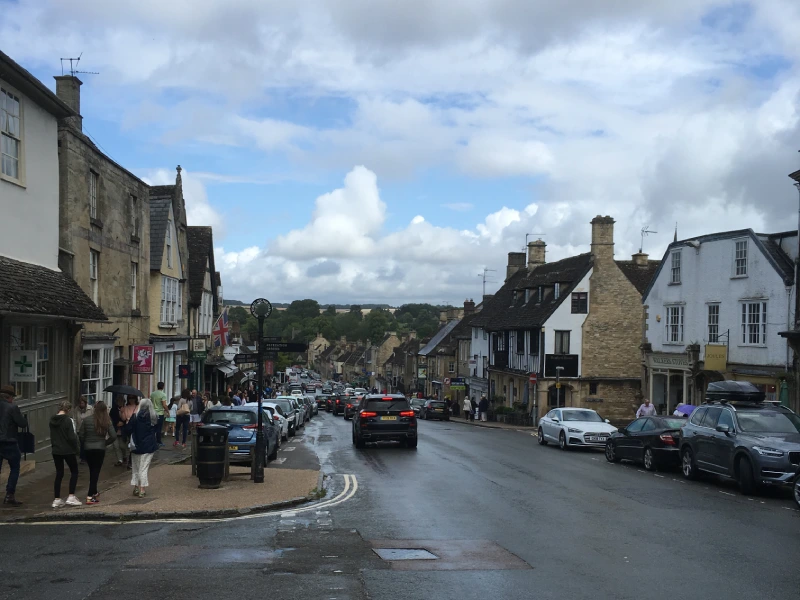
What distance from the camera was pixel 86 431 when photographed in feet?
43.3

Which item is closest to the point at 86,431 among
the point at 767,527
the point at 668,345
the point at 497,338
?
the point at 767,527

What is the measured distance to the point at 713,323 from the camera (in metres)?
33.5

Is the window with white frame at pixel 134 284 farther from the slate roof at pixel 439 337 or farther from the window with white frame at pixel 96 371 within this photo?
the slate roof at pixel 439 337

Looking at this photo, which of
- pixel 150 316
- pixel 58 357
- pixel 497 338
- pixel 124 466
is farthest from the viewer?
pixel 497 338

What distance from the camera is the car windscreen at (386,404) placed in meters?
25.1

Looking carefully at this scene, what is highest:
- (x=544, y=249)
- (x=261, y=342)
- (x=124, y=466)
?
(x=544, y=249)

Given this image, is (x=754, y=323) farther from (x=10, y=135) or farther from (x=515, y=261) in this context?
(x=515, y=261)

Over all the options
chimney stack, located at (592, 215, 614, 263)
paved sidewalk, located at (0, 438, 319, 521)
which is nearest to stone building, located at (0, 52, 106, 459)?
paved sidewalk, located at (0, 438, 319, 521)

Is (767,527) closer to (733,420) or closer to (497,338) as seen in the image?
(733,420)

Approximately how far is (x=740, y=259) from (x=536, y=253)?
90.6ft

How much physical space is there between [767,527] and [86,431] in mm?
10830

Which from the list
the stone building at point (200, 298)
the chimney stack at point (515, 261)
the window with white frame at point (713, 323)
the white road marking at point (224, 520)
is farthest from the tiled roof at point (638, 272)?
the white road marking at point (224, 520)

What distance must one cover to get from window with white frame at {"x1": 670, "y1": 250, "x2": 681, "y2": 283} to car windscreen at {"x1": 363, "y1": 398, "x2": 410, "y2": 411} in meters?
17.3

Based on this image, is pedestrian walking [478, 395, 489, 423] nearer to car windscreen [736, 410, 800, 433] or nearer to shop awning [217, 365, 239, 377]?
shop awning [217, 365, 239, 377]
